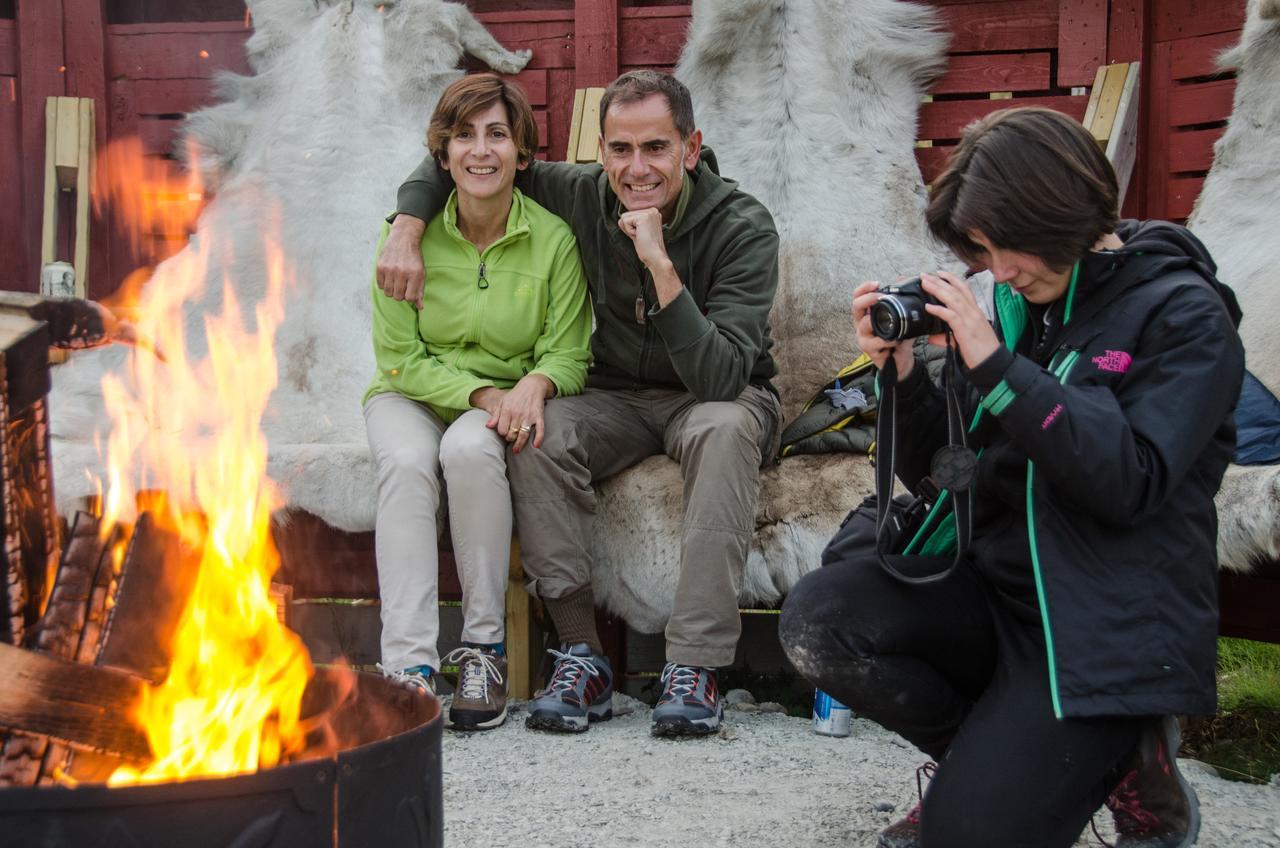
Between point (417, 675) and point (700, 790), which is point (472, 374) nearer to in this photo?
point (417, 675)

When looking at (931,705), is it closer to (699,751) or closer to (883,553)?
(883,553)

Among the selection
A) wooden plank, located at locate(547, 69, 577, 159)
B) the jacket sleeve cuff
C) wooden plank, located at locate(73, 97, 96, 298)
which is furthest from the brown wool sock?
wooden plank, located at locate(73, 97, 96, 298)

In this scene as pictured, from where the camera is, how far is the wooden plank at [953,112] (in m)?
4.23

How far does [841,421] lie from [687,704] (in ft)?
2.89

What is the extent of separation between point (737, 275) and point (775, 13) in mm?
1513

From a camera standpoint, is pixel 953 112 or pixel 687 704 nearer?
pixel 687 704

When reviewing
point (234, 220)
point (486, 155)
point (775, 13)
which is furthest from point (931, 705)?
point (234, 220)

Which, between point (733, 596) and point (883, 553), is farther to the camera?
point (733, 596)

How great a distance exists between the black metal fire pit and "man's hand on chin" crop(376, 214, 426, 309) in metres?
1.76

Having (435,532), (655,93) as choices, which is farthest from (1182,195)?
(435,532)

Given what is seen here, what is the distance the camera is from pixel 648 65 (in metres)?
4.51

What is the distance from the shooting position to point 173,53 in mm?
4703

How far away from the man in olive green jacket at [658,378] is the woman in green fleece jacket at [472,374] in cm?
7

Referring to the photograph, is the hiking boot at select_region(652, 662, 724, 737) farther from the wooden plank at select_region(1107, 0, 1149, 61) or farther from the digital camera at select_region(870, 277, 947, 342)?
the wooden plank at select_region(1107, 0, 1149, 61)
